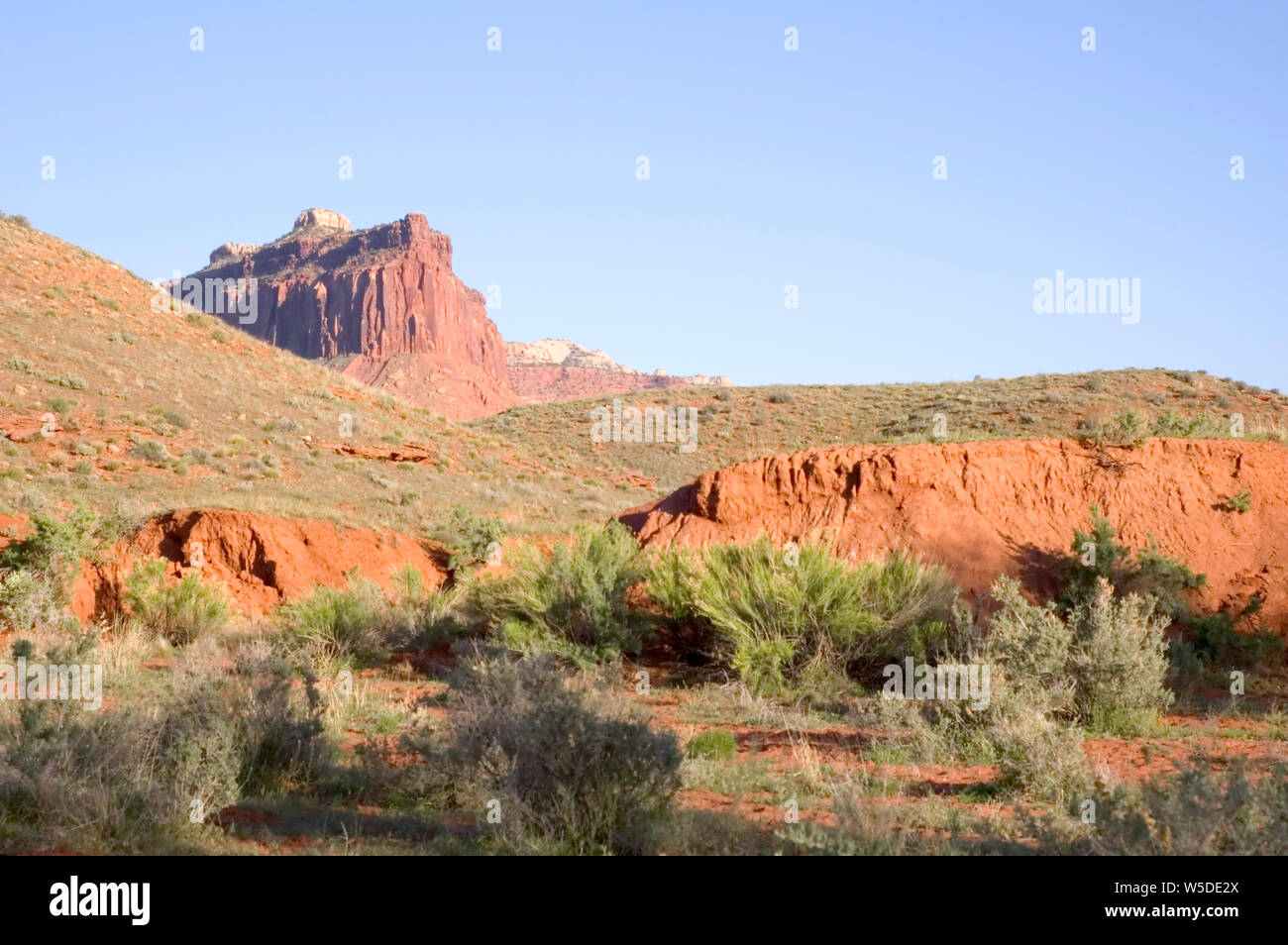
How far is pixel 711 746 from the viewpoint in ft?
25.9

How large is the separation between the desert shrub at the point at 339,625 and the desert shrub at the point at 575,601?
1.56 metres

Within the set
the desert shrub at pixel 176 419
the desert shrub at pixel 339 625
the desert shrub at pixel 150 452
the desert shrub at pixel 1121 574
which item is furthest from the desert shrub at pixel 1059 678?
the desert shrub at pixel 176 419

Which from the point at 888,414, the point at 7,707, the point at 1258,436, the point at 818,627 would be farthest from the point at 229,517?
the point at 888,414

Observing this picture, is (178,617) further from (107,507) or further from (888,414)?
(888,414)

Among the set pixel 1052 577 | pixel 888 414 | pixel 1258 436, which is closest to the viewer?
pixel 1052 577

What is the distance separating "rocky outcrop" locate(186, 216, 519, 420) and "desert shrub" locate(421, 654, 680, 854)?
98141 mm

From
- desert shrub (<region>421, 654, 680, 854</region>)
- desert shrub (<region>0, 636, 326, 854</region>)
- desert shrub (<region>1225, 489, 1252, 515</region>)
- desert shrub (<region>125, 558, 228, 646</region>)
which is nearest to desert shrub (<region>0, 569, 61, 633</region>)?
desert shrub (<region>125, 558, 228, 646</region>)

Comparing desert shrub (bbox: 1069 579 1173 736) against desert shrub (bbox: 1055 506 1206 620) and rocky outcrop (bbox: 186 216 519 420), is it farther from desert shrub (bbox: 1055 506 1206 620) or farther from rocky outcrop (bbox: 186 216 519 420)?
rocky outcrop (bbox: 186 216 519 420)

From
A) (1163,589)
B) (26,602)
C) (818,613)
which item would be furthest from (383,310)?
(1163,589)

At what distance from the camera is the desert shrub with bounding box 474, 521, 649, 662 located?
11750mm

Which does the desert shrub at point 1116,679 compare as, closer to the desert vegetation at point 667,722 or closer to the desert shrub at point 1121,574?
the desert vegetation at point 667,722

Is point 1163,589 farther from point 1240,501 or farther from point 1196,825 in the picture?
point 1196,825
